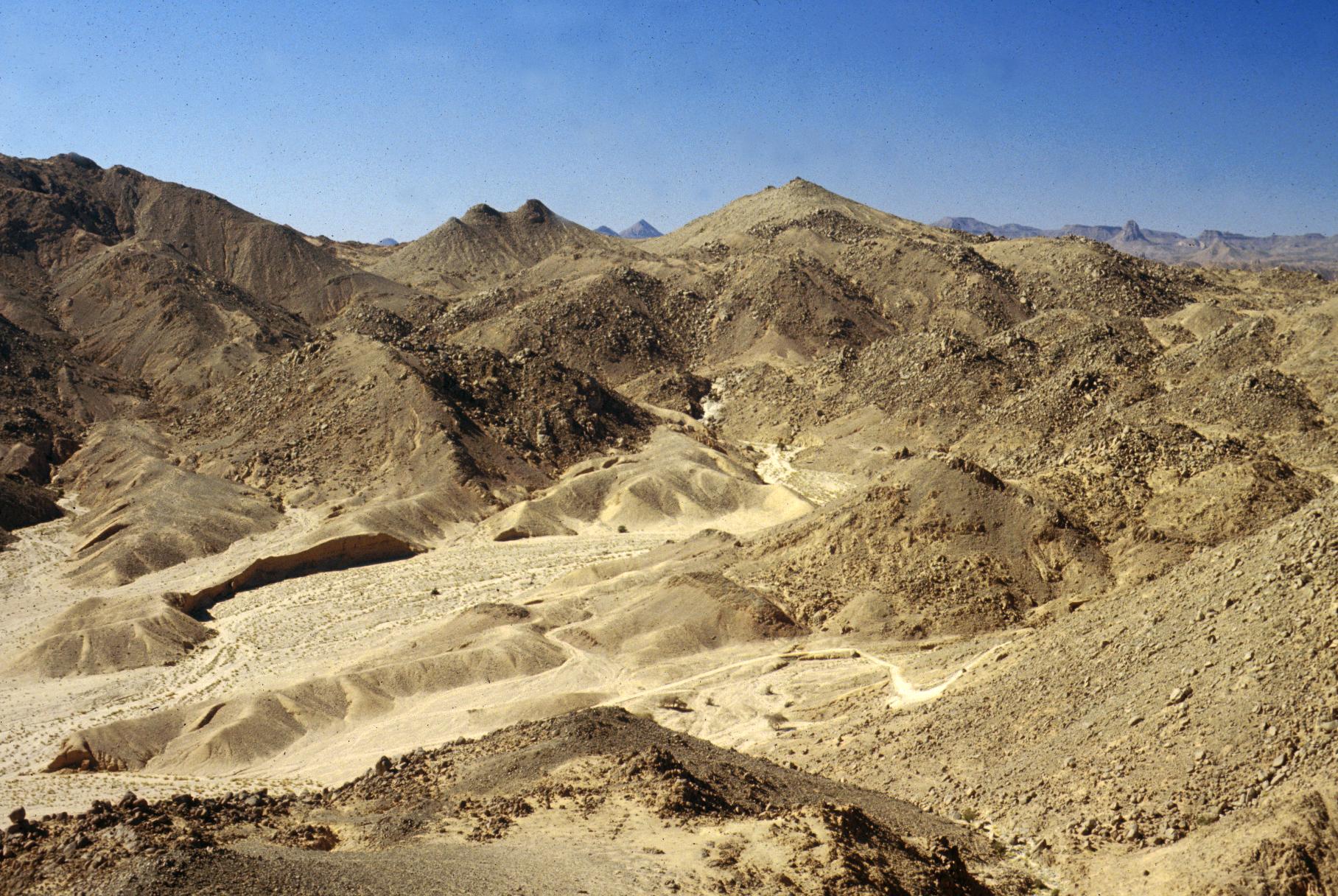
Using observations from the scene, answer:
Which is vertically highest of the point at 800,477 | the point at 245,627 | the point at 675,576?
the point at 800,477

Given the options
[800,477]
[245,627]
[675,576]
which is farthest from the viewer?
[800,477]

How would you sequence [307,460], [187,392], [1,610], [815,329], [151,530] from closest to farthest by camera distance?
[1,610]
[151,530]
[307,460]
[187,392]
[815,329]

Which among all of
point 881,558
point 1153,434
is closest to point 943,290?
point 1153,434

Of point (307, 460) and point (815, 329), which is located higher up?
point (815, 329)

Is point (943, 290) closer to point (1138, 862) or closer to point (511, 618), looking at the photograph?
point (511, 618)

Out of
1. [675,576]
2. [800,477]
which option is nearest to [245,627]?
[675,576]

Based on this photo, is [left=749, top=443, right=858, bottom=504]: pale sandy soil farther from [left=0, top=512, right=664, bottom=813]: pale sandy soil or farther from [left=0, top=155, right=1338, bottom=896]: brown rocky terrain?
[left=0, top=512, right=664, bottom=813]: pale sandy soil

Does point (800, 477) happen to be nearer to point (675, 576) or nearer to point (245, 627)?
point (675, 576)

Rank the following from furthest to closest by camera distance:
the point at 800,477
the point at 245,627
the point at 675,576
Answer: the point at 800,477
the point at 245,627
the point at 675,576
